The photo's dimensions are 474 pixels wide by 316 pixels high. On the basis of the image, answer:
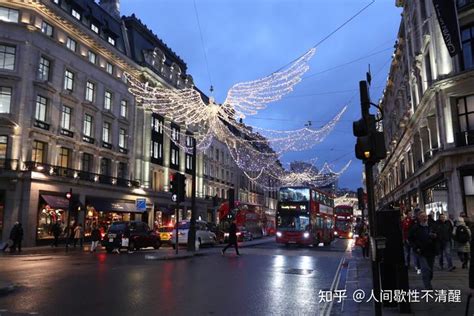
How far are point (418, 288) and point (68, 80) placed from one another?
3256cm

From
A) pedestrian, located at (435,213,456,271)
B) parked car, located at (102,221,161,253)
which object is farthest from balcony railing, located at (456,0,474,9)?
parked car, located at (102,221,161,253)

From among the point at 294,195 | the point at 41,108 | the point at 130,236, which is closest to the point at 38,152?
the point at 41,108

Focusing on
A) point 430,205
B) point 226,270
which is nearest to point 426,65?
point 430,205

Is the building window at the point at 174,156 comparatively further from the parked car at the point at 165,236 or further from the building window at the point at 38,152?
the building window at the point at 38,152

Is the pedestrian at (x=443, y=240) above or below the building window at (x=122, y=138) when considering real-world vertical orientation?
below

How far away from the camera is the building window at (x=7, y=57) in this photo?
30.2m

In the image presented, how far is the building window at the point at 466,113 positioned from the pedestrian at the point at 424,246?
55.8 feet

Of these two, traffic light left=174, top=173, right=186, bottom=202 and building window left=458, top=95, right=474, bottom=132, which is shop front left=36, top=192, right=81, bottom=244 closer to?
traffic light left=174, top=173, right=186, bottom=202

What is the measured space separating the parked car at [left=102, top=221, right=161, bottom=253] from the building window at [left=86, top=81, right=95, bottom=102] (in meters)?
16.5

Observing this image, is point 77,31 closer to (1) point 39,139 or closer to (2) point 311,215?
(1) point 39,139

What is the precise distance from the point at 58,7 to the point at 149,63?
48.8 feet

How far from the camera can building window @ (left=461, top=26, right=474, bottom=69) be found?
77.6 ft

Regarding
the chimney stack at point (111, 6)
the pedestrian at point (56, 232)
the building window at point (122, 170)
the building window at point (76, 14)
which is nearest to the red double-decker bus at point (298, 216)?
the pedestrian at point (56, 232)

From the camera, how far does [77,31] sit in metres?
35.8
